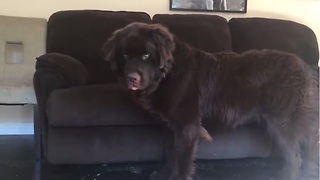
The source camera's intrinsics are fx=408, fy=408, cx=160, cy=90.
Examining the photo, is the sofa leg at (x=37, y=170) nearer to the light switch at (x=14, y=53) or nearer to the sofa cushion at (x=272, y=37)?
the light switch at (x=14, y=53)

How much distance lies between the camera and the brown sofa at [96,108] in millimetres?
2174

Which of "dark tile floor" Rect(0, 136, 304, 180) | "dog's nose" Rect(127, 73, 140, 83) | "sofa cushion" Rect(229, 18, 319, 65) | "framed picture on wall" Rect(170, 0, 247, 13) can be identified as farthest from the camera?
"framed picture on wall" Rect(170, 0, 247, 13)

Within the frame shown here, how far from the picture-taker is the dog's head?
1.86 m

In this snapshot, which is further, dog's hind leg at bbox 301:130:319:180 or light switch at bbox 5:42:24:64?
light switch at bbox 5:42:24:64

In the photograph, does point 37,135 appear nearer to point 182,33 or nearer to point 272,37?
point 182,33

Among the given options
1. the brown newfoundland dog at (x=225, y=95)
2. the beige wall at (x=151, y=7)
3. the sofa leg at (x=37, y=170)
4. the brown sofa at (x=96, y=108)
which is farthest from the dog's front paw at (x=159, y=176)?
the beige wall at (x=151, y=7)

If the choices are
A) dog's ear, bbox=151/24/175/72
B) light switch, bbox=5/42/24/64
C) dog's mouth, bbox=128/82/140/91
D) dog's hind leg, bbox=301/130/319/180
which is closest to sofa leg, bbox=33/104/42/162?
light switch, bbox=5/42/24/64

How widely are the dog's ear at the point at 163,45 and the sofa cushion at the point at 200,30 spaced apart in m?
0.98

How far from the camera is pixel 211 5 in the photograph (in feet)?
11.1

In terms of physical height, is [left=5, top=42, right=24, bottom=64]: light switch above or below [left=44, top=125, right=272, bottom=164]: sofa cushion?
above

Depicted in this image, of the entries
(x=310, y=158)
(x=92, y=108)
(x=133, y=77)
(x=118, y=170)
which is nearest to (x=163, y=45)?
(x=133, y=77)

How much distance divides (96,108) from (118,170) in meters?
0.44

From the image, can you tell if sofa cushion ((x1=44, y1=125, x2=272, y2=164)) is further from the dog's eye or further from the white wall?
the white wall

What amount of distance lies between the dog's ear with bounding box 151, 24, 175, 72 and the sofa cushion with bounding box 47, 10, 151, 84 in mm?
925
